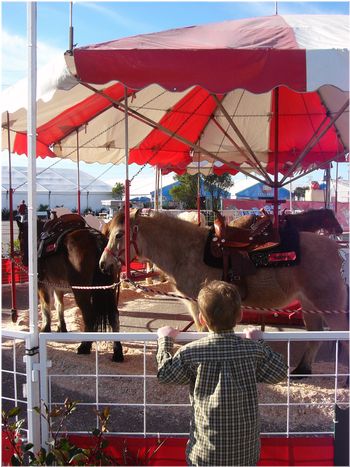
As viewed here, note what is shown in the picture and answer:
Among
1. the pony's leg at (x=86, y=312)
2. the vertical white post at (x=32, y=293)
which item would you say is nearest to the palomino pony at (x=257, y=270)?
the pony's leg at (x=86, y=312)

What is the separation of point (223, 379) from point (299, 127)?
24.0 ft

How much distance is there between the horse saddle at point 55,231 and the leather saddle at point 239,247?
215 centimetres

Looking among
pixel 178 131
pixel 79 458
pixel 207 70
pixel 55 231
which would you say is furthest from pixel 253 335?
pixel 178 131

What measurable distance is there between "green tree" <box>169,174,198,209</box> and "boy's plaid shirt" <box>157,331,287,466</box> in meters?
29.2

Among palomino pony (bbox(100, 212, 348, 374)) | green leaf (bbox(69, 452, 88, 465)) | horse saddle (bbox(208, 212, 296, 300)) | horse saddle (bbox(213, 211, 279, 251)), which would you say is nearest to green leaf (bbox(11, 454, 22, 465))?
green leaf (bbox(69, 452, 88, 465))

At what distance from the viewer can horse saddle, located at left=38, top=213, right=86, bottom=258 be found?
18.7ft

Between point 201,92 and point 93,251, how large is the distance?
3029 mm

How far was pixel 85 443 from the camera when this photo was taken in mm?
2652

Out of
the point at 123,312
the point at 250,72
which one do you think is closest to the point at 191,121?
the point at 123,312

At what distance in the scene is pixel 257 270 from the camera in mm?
4551

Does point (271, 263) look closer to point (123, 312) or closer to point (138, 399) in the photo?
point (138, 399)

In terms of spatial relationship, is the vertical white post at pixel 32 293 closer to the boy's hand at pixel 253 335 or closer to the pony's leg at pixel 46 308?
the boy's hand at pixel 253 335

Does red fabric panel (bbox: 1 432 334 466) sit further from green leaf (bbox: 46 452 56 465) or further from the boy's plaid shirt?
the boy's plaid shirt

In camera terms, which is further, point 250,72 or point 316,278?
point 316,278
